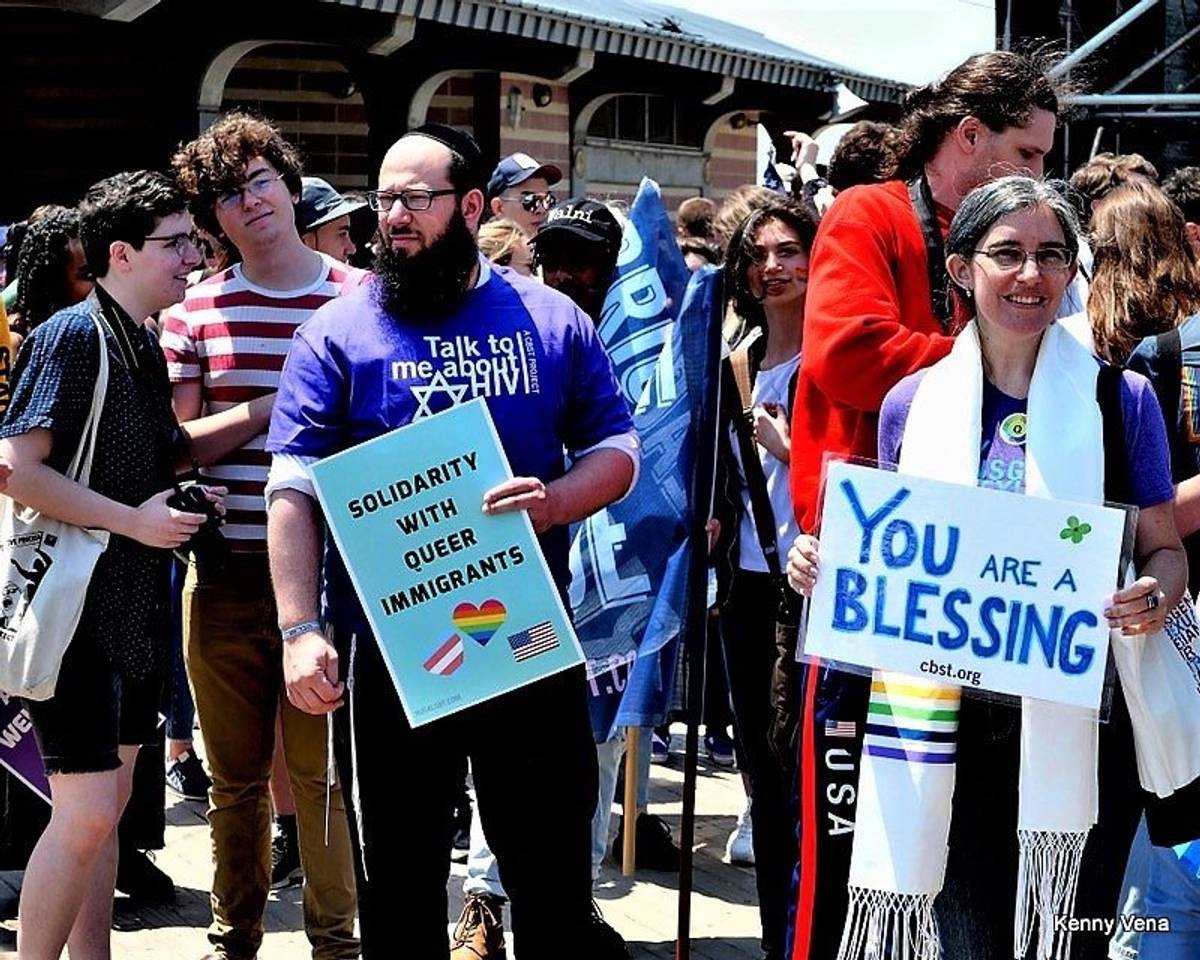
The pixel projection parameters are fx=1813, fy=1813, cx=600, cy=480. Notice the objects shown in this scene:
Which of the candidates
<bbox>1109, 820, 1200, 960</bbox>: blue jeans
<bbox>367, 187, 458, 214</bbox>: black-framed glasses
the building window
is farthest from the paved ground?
the building window

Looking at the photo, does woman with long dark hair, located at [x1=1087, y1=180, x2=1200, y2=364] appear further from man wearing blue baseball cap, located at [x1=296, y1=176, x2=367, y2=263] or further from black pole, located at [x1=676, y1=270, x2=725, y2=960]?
man wearing blue baseball cap, located at [x1=296, y1=176, x2=367, y2=263]

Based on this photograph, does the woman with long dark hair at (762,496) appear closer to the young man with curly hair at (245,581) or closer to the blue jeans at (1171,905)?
the blue jeans at (1171,905)

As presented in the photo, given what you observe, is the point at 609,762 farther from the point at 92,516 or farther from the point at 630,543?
the point at 92,516

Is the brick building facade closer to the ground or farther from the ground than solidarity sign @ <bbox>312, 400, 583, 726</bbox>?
farther from the ground

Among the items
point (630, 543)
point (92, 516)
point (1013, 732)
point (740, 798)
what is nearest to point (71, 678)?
point (92, 516)

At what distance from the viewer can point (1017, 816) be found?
3170mm

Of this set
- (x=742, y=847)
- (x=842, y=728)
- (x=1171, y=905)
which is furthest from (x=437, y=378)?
(x=742, y=847)

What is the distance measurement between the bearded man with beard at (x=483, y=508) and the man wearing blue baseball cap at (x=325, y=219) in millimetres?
2172

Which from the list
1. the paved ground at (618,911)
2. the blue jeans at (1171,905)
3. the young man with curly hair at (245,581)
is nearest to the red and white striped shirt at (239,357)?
the young man with curly hair at (245,581)

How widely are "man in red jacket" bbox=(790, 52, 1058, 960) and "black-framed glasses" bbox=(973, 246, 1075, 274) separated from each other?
0.32 metres

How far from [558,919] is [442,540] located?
31.0 inches

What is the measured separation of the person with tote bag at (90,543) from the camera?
12.8 ft

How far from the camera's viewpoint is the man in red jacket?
3.28 meters

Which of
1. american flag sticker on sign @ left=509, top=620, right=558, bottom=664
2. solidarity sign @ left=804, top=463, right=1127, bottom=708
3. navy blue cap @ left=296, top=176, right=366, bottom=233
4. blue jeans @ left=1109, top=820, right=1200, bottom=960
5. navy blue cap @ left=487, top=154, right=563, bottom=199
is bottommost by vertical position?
blue jeans @ left=1109, top=820, right=1200, bottom=960
